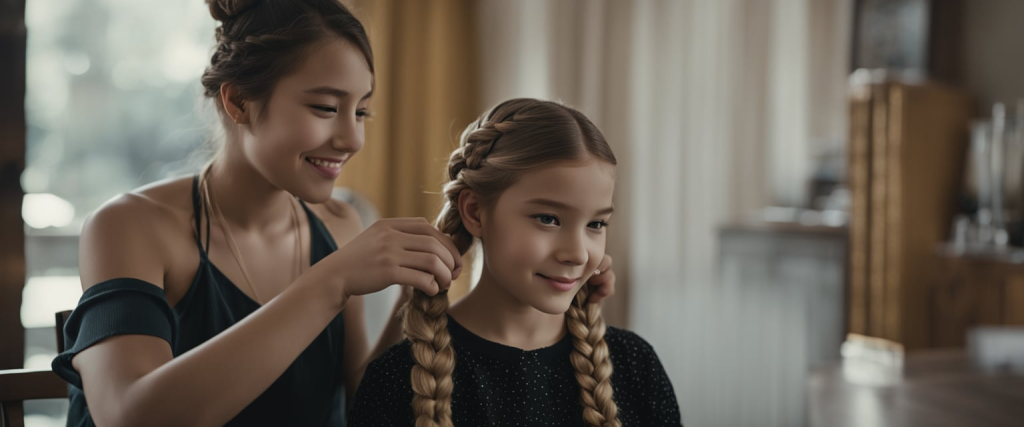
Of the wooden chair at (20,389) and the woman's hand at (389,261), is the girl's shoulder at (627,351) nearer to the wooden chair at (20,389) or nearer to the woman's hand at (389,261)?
the woman's hand at (389,261)

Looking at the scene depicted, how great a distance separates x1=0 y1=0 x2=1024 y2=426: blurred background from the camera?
330cm

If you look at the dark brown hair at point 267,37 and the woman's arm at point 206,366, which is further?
the dark brown hair at point 267,37

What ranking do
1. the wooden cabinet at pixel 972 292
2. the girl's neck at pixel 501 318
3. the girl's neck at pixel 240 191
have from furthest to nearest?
the wooden cabinet at pixel 972 292 → the girl's neck at pixel 240 191 → the girl's neck at pixel 501 318

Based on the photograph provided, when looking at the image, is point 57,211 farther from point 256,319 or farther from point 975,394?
point 975,394

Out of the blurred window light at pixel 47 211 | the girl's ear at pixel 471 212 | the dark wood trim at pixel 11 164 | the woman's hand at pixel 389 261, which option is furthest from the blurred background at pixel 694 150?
the woman's hand at pixel 389 261

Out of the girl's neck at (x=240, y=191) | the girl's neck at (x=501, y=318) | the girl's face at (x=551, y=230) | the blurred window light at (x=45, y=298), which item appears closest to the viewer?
the girl's face at (x=551, y=230)

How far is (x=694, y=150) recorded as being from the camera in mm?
3545

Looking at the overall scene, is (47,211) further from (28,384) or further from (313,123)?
(313,123)

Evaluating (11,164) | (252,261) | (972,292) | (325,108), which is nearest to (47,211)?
(11,164)

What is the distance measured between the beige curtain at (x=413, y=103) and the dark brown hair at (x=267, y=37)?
2413 mm

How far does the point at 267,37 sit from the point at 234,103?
0.13 m

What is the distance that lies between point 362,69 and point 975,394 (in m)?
1.44

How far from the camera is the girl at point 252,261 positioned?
0.98 m

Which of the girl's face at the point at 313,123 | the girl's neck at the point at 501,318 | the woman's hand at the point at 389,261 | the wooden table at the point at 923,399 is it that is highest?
the girl's face at the point at 313,123
